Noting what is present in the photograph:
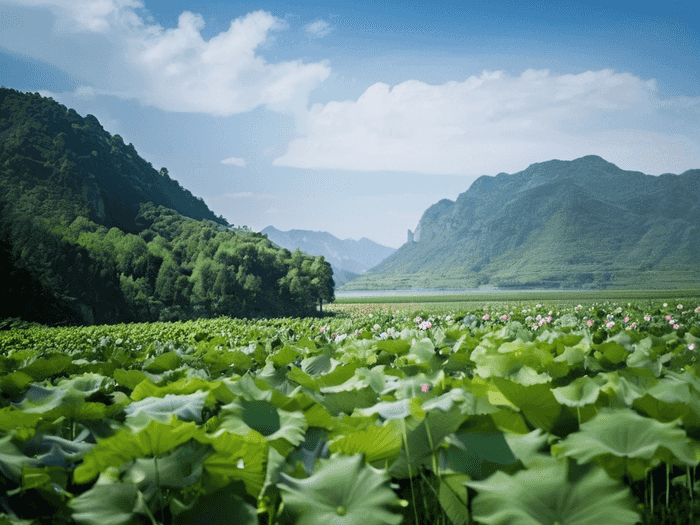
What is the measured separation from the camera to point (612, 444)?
1212 mm

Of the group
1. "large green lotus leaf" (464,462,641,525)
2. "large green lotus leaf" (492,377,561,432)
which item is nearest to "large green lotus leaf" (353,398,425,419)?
"large green lotus leaf" (492,377,561,432)

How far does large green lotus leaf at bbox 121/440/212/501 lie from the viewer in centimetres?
116

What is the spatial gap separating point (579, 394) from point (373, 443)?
0.71 m

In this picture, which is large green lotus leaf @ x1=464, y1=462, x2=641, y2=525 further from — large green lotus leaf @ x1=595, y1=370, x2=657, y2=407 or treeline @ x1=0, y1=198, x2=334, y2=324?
treeline @ x1=0, y1=198, x2=334, y2=324

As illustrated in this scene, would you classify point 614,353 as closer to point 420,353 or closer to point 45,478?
point 420,353

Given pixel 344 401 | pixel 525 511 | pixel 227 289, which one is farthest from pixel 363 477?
pixel 227 289

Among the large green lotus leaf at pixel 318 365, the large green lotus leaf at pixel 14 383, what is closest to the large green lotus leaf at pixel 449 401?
the large green lotus leaf at pixel 318 365

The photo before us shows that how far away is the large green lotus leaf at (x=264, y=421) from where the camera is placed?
55.8 inches

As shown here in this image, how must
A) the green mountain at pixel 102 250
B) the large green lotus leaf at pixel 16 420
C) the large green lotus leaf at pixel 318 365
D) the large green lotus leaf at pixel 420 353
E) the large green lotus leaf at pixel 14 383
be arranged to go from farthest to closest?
the green mountain at pixel 102 250, the large green lotus leaf at pixel 420 353, the large green lotus leaf at pixel 318 365, the large green lotus leaf at pixel 14 383, the large green lotus leaf at pixel 16 420

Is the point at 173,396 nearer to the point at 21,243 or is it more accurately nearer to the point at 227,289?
the point at 21,243

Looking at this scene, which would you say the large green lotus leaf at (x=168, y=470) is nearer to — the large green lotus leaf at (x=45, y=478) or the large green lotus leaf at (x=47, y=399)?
the large green lotus leaf at (x=45, y=478)

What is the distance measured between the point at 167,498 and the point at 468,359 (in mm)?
1807

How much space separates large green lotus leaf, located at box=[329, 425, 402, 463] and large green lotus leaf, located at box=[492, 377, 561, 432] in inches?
14.1

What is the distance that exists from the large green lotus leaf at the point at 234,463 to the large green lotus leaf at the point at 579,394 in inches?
34.0
